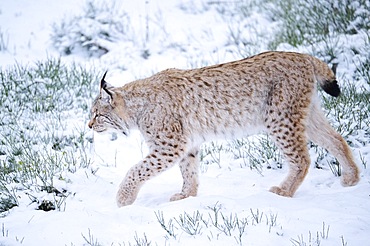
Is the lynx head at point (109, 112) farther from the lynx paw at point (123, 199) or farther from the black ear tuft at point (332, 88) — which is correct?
the black ear tuft at point (332, 88)

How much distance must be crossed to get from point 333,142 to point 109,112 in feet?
6.97

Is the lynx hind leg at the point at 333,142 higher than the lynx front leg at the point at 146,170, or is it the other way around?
the lynx hind leg at the point at 333,142

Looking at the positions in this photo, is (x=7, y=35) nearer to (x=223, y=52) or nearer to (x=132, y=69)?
(x=132, y=69)

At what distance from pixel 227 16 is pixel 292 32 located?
8.99ft

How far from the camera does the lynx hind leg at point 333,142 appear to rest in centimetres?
443

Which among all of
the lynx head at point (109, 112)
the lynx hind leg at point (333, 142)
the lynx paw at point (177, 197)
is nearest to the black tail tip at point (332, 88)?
the lynx hind leg at point (333, 142)

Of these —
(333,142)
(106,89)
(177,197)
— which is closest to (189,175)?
(177,197)

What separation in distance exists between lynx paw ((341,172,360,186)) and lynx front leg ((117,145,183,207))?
4.81 ft

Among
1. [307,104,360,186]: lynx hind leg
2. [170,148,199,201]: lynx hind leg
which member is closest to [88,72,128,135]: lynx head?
[170,148,199,201]: lynx hind leg

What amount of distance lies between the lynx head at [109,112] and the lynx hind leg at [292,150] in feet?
4.68

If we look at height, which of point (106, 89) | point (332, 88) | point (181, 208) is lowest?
point (181, 208)

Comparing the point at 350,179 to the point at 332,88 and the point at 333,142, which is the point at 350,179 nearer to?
the point at 333,142

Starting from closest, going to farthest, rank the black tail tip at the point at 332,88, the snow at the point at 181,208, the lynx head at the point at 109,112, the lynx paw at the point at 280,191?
the snow at the point at 181,208
the lynx paw at the point at 280,191
the black tail tip at the point at 332,88
the lynx head at the point at 109,112

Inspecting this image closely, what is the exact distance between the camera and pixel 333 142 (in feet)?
15.3
